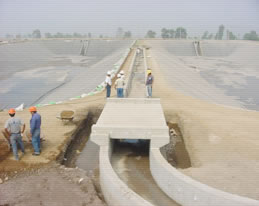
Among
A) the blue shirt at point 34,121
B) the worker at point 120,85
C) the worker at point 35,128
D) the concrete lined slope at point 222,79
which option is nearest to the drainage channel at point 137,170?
the worker at point 35,128

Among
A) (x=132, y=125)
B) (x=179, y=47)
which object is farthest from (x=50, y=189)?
(x=179, y=47)

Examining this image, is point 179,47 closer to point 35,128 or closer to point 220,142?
point 220,142

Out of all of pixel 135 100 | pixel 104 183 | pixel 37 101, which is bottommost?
pixel 37 101

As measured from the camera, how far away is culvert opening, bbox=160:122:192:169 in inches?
320

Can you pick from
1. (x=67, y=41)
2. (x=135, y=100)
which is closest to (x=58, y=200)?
(x=135, y=100)

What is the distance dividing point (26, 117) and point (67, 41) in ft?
194

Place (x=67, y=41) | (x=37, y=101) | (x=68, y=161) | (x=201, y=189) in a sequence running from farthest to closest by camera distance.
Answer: (x=67, y=41), (x=37, y=101), (x=68, y=161), (x=201, y=189)

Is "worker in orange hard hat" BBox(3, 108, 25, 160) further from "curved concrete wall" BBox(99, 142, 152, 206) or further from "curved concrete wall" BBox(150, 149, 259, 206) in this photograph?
"curved concrete wall" BBox(150, 149, 259, 206)

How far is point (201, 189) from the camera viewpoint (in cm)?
487

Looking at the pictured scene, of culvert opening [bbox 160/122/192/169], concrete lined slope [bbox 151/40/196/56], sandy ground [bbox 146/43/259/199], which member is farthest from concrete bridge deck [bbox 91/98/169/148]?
concrete lined slope [bbox 151/40/196/56]

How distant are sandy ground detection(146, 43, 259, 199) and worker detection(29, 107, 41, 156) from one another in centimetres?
415

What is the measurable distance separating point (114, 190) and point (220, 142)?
4590 millimetres

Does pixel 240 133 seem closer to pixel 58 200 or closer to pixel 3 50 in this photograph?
pixel 58 200

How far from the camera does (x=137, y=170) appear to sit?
22.5 ft
